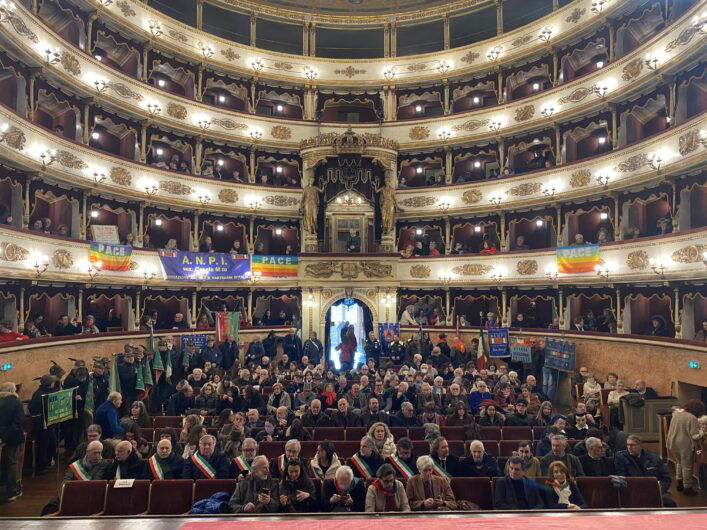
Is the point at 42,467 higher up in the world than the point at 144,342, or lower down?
lower down

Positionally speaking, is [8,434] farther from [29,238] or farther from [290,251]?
[290,251]

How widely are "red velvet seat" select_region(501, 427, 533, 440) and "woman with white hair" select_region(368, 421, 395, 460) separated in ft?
11.5

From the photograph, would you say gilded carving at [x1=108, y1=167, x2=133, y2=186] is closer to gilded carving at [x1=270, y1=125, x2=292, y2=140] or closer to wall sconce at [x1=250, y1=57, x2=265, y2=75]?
gilded carving at [x1=270, y1=125, x2=292, y2=140]

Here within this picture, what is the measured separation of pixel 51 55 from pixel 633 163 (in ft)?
74.2

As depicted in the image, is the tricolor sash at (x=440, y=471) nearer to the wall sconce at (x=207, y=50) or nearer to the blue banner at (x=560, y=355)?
the blue banner at (x=560, y=355)

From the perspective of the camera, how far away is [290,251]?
92.6 ft

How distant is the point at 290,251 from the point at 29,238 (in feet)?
47.3

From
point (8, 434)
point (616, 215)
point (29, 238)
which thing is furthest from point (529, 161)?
point (8, 434)

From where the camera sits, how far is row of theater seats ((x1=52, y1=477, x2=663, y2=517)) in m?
6.61

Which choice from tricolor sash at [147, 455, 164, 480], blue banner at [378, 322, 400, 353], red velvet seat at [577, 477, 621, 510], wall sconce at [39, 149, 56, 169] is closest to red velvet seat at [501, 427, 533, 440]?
red velvet seat at [577, 477, 621, 510]

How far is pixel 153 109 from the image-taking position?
2377cm

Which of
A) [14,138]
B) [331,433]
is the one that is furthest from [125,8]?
[331,433]

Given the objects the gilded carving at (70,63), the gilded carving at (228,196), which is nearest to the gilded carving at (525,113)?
the gilded carving at (228,196)

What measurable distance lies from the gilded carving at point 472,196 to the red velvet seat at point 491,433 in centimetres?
1796
